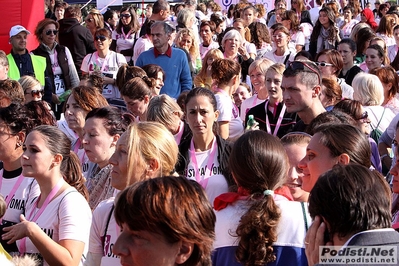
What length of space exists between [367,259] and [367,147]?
1.66 metres

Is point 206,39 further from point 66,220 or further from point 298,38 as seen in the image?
point 66,220

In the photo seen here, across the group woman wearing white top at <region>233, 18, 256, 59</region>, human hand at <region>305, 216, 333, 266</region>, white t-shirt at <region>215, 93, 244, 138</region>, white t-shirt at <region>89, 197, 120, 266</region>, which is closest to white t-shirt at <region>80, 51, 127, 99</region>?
woman wearing white top at <region>233, 18, 256, 59</region>

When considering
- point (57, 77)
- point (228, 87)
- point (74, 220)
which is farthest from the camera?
point (57, 77)

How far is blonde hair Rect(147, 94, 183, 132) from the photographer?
19.6 ft

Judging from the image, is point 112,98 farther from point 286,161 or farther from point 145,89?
point 286,161

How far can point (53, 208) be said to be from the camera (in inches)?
164

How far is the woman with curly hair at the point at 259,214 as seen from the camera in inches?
128

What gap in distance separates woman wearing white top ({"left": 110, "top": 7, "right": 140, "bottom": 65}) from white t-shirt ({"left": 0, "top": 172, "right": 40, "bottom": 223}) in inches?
358

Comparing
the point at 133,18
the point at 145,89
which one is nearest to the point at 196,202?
the point at 145,89

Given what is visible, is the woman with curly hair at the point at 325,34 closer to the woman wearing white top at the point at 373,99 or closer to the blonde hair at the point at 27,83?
the woman wearing white top at the point at 373,99

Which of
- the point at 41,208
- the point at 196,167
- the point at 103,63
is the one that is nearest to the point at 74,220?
the point at 41,208

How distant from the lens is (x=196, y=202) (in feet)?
8.52

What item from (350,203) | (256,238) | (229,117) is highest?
(350,203)

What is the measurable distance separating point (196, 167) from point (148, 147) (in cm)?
170
